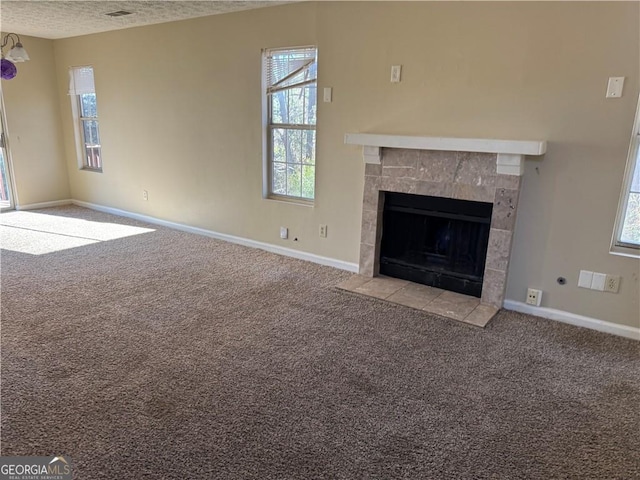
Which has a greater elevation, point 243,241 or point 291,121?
point 291,121

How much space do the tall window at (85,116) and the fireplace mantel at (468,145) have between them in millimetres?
4305

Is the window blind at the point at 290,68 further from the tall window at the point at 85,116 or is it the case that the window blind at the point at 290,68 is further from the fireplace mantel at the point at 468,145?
the tall window at the point at 85,116

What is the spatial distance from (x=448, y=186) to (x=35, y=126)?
5.90 m

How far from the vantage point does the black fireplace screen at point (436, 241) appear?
3.32 metres

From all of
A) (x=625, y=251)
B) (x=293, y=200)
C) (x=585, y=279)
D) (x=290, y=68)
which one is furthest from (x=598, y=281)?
(x=290, y=68)

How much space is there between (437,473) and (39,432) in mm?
1709

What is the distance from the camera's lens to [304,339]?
8.90ft

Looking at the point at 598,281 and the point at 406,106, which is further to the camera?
the point at 406,106

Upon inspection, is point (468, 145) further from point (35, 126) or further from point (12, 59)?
point (35, 126)

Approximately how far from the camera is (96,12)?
14.2ft

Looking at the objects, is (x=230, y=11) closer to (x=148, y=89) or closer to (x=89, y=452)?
(x=148, y=89)

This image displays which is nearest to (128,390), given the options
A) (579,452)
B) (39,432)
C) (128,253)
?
(39,432)

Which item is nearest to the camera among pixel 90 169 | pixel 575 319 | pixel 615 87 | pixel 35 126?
pixel 615 87

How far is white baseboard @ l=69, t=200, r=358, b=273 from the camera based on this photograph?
406cm
